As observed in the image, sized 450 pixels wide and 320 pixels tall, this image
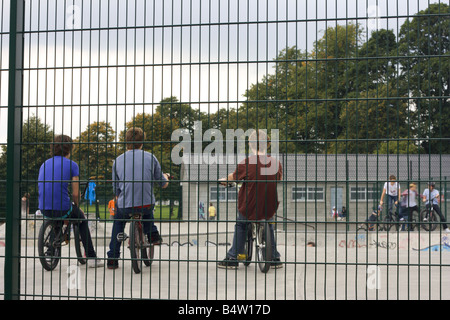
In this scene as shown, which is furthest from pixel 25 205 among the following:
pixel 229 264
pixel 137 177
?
pixel 229 264

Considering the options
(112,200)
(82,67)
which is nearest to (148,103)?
(82,67)


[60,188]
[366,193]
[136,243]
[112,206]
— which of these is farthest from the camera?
[136,243]

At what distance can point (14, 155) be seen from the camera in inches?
173

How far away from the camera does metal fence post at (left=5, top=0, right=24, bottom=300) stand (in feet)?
14.4

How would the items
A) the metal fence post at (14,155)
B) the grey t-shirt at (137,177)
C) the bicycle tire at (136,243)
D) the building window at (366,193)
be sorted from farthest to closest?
the bicycle tire at (136,243), the grey t-shirt at (137,177), the metal fence post at (14,155), the building window at (366,193)

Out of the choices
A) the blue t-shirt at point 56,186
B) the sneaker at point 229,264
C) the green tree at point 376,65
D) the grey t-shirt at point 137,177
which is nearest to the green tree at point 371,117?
the green tree at point 376,65

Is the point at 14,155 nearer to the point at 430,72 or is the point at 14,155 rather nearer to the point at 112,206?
the point at 112,206

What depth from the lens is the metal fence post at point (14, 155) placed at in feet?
14.4

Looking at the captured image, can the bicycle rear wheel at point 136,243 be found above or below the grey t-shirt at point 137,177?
below

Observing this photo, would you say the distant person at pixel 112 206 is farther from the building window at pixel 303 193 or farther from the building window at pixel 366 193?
the building window at pixel 366 193

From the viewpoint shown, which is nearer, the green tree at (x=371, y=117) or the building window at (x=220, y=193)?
the green tree at (x=371, y=117)

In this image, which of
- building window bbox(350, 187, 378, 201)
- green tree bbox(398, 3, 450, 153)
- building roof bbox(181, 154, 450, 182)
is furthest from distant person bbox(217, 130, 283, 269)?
green tree bbox(398, 3, 450, 153)

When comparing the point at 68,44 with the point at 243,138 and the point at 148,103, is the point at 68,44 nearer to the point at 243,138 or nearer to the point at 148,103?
the point at 148,103

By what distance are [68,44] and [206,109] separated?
1.25 metres
